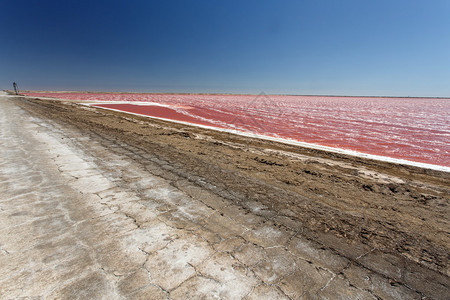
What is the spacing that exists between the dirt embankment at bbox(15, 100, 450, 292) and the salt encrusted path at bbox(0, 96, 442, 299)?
1.17 feet

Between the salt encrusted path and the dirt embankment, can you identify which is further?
the dirt embankment

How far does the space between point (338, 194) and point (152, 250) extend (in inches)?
138

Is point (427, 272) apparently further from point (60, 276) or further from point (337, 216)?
point (60, 276)

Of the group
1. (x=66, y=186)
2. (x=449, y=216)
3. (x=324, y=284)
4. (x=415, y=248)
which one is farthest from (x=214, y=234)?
(x=449, y=216)

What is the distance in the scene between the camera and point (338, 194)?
158 inches

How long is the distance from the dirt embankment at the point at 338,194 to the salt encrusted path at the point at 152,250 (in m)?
0.36

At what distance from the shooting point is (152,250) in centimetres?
230

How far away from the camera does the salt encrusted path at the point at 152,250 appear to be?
1.89 m

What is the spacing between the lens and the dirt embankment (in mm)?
2629

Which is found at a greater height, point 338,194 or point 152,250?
point 152,250

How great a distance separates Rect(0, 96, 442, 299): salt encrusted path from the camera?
74.3 inches

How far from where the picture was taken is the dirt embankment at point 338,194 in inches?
104

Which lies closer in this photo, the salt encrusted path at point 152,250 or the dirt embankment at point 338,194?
the salt encrusted path at point 152,250

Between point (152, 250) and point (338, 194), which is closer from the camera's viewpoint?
point (152, 250)
